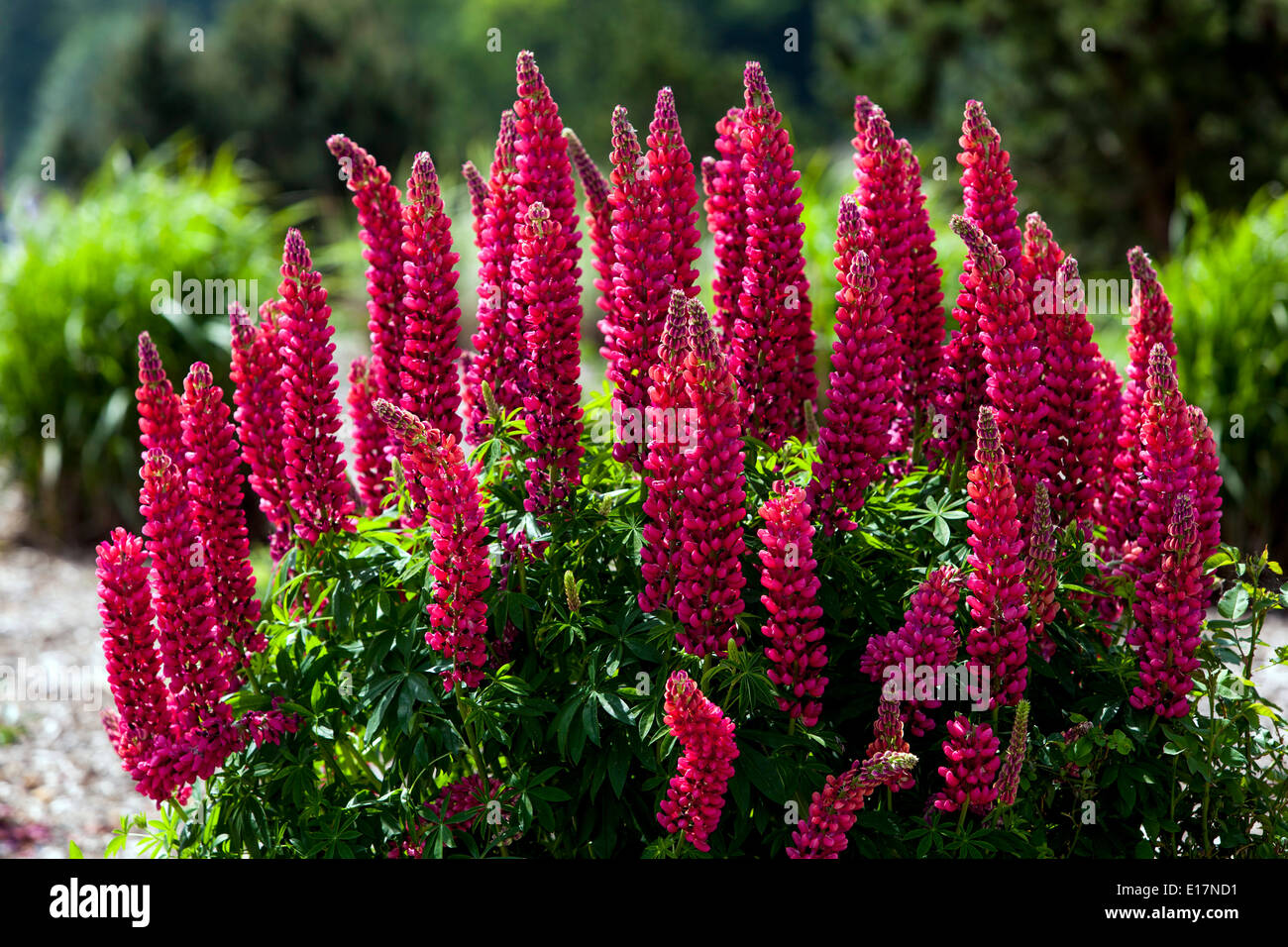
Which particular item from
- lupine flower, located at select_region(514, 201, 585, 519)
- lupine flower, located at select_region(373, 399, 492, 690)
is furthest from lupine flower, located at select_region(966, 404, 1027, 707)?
lupine flower, located at select_region(373, 399, 492, 690)

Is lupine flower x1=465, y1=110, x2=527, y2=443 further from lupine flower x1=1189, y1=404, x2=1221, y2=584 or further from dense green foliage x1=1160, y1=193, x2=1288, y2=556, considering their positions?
dense green foliage x1=1160, y1=193, x2=1288, y2=556

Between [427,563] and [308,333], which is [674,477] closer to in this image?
[427,563]

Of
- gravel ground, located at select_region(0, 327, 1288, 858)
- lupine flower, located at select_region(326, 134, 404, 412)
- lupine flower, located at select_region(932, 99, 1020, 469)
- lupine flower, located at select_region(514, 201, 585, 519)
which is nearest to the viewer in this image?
lupine flower, located at select_region(514, 201, 585, 519)

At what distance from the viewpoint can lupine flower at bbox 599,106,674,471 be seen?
2.98m

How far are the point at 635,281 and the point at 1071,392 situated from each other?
108 cm

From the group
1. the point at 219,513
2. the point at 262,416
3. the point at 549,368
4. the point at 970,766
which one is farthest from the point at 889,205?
the point at 219,513

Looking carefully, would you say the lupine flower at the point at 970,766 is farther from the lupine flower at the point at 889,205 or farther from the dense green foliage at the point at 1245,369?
the dense green foliage at the point at 1245,369

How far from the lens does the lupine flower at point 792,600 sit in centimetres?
265

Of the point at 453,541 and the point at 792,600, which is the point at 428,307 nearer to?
the point at 453,541

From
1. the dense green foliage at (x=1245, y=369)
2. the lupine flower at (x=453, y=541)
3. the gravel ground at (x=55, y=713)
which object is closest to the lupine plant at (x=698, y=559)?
the lupine flower at (x=453, y=541)

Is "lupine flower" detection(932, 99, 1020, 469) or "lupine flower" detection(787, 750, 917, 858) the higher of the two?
"lupine flower" detection(932, 99, 1020, 469)

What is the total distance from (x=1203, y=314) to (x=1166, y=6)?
670 centimetres

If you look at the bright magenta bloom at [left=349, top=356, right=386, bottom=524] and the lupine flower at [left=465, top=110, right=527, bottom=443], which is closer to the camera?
the lupine flower at [left=465, top=110, right=527, bottom=443]

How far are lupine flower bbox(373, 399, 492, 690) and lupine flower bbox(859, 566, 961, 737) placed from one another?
2.77ft
